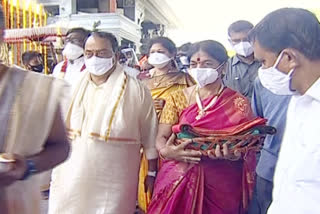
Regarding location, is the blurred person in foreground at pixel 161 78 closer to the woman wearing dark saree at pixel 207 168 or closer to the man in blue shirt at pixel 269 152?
the woman wearing dark saree at pixel 207 168

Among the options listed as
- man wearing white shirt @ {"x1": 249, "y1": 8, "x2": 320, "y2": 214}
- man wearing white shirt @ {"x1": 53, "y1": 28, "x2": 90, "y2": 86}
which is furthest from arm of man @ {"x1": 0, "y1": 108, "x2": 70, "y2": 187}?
man wearing white shirt @ {"x1": 53, "y1": 28, "x2": 90, "y2": 86}

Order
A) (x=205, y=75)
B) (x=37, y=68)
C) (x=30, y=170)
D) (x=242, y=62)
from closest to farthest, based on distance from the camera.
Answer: (x=30, y=170) → (x=205, y=75) → (x=242, y=62) → (x=37, y=68)

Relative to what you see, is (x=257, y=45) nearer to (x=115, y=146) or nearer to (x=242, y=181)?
(x=242, y=181)

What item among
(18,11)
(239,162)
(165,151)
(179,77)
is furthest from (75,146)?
(18,11)

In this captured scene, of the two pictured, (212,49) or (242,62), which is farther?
(242,62)

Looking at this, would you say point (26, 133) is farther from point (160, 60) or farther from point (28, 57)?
point (28, 57)

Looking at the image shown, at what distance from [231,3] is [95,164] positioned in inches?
A: 962

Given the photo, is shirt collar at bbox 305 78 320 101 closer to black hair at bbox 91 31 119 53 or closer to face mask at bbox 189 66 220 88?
face mask at bbox 189 66 220 88

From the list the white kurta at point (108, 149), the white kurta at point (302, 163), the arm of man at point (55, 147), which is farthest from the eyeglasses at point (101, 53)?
the white kurta at point (302, 163)

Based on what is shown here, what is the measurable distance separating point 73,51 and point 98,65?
1.48m

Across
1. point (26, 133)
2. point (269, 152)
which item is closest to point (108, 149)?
point (269, 152)

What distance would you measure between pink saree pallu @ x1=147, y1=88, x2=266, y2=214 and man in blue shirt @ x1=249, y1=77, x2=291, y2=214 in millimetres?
85

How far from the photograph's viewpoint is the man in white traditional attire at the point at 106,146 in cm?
334

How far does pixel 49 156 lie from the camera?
189 centimetres
